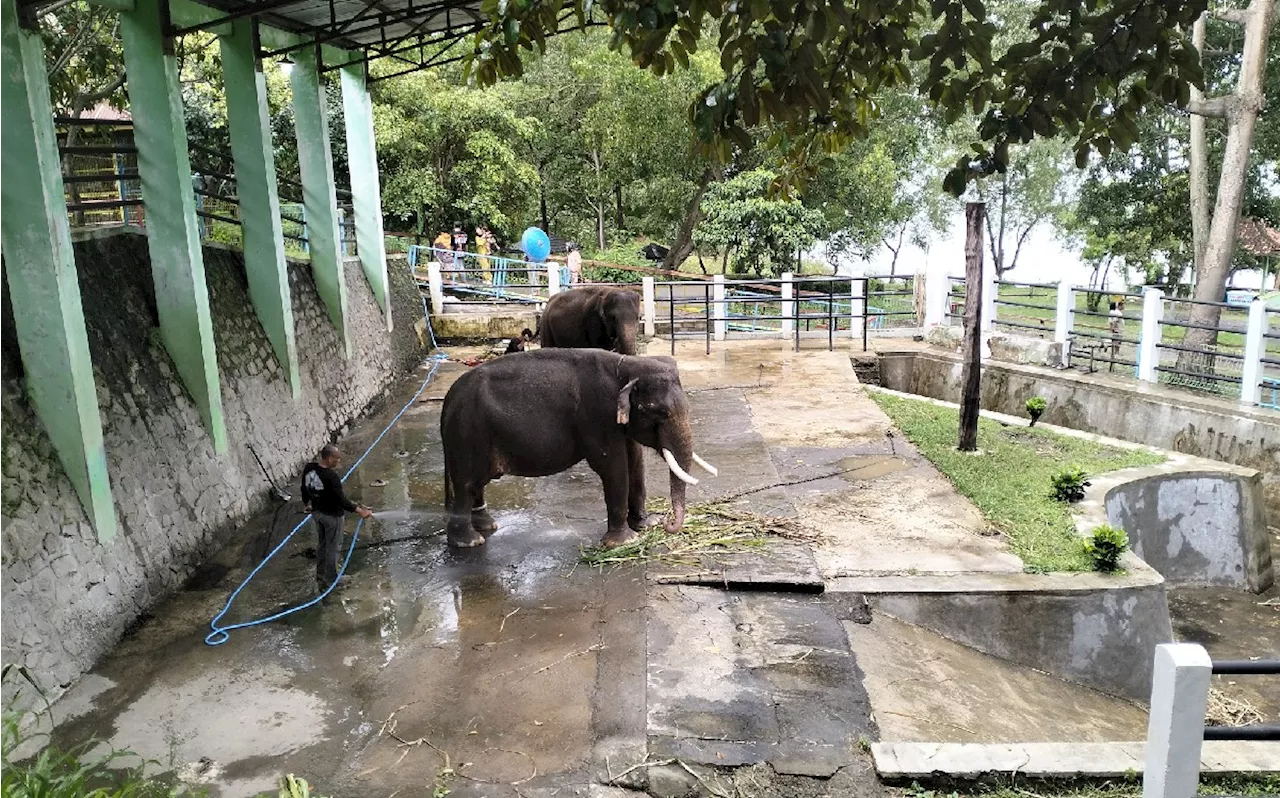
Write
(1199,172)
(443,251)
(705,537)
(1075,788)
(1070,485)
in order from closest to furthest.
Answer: (1075,788)
(705,537)
(1070,485)
(1199,172)
(443,251)

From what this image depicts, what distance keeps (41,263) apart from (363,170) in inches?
315

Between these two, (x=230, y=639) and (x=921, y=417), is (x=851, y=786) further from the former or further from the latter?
(x=921, y=417)

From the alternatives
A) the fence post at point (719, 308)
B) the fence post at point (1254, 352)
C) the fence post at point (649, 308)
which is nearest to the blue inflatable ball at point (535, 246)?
the fence post at point (649, 308)

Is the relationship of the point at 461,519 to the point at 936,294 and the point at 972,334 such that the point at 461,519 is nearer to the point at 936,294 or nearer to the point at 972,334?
the point at 972,334

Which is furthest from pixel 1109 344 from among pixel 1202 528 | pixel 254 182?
pixel 254 182

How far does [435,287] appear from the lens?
16297 millimetres

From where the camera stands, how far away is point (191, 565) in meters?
6.31

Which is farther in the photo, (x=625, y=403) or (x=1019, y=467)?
(x=1019, y=467)

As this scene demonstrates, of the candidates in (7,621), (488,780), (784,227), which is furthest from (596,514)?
(784,227)

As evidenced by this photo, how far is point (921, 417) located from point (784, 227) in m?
9.15

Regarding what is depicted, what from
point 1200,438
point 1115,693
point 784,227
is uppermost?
point 784,227

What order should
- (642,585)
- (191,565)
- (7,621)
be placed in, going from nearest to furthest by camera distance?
(7,621) < (642,585) < (191,565)

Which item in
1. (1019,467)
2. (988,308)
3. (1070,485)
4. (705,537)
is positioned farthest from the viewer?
(988,308)

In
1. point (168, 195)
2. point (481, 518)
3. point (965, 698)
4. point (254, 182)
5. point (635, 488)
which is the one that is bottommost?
point (965, 698)
